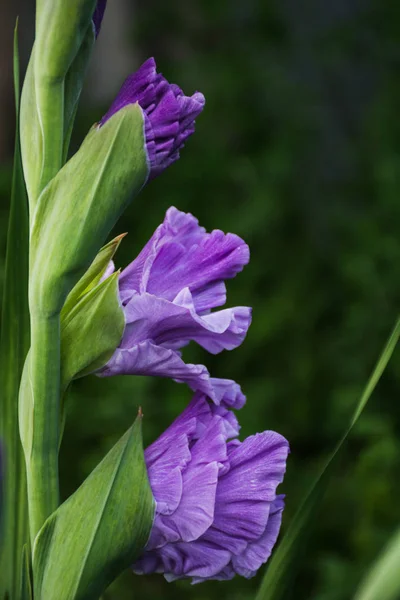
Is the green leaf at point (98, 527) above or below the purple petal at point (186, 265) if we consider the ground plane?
below

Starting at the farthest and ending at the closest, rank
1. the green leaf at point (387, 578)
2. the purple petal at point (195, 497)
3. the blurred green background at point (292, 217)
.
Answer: the blurred green background at point (292, 217)
the purple petal at point (195, 497)
the green leaf at point (387, 578)

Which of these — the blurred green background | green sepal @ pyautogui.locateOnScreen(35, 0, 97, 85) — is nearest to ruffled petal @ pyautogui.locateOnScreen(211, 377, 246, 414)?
green sepal @ pyautogui.locateOnScreen(35, 0, 97, 85)

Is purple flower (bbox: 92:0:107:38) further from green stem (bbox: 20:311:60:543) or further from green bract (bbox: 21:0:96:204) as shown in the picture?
green stem (bbox: 20:311:60:543)

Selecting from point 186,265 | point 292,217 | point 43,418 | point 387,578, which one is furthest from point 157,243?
point 292,217

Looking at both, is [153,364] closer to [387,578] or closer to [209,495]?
[209,495]

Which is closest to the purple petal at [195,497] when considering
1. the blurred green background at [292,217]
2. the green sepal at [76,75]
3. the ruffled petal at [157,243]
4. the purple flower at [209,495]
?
the purple flower at [209,495]

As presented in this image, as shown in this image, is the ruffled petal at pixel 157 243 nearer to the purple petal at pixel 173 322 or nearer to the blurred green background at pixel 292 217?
the purple petal at pixel 173 322

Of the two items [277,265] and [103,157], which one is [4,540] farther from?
[277,265]
